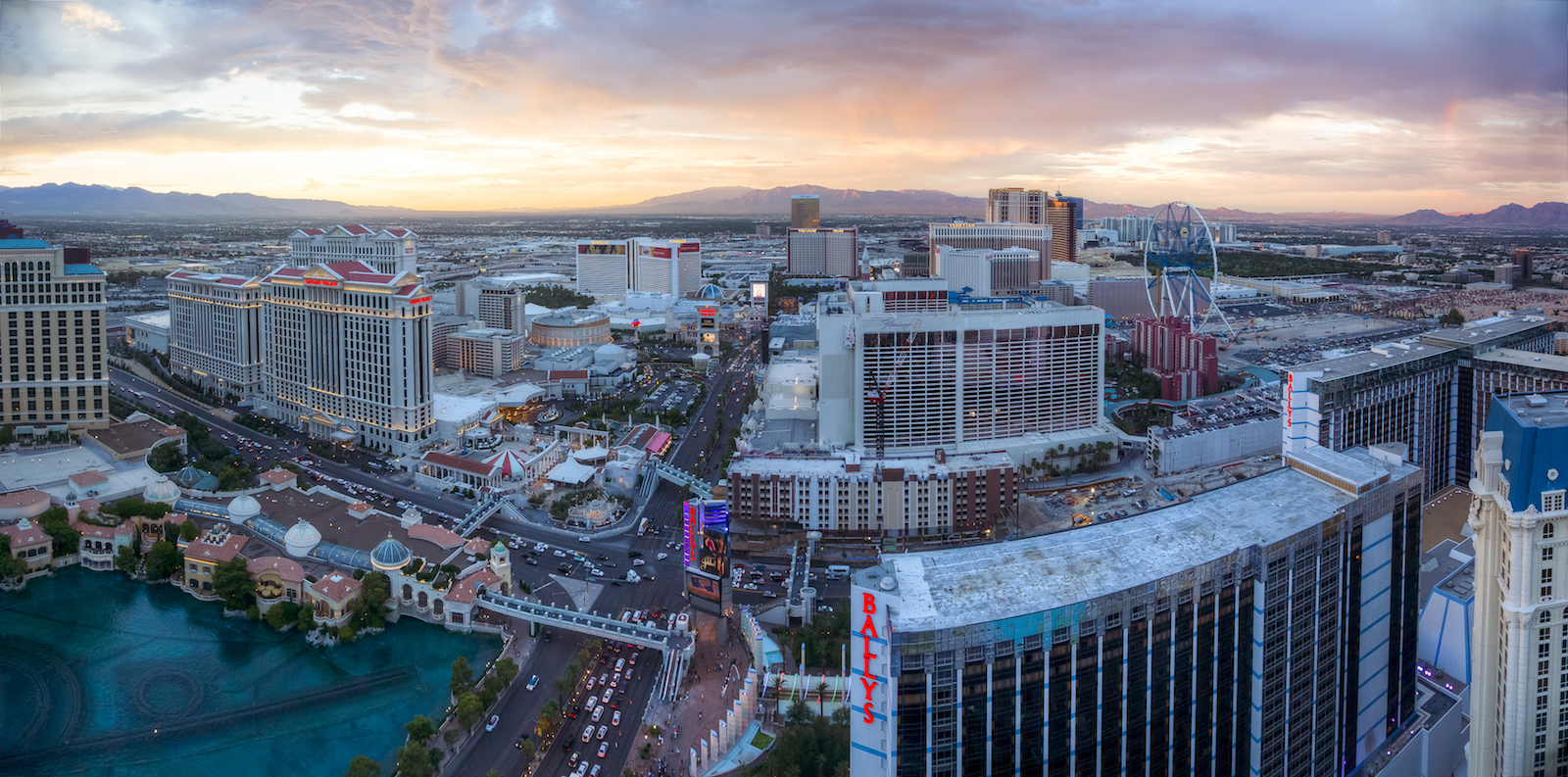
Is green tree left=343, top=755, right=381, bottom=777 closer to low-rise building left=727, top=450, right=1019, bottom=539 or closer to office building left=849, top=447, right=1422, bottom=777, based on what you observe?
office building left=849, top=447, right=1422, bottom=777

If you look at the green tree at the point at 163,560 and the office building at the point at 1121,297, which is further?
the office building at the point at 1121,297

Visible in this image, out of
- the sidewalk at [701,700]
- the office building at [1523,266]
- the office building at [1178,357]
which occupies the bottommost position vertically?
the sidewalk at [701,700]

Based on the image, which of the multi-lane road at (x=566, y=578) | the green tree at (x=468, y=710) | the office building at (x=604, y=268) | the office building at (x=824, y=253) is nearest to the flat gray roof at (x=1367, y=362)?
the multi-lane road at (x=566, y=578)

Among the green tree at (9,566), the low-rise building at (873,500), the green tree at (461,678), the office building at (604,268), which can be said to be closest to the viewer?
the green tree at (461,678)

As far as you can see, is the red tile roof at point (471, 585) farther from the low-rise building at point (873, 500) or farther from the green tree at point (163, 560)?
the green tree at point (163, 560)

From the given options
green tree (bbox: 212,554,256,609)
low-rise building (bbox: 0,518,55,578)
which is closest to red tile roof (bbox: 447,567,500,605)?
green tree (bbox: 212,554,256,609)

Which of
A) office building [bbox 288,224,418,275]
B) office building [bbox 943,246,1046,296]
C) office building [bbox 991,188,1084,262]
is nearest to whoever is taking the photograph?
office building [bbox 288,224,418,275]

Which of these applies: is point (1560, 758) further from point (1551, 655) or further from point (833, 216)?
point (833, 216)
